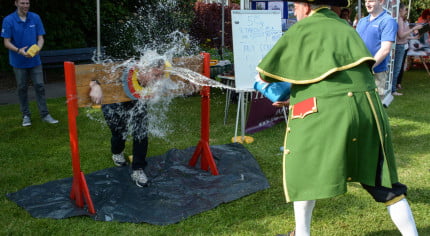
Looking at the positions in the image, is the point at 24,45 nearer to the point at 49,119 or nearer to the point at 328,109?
the point at 49,119

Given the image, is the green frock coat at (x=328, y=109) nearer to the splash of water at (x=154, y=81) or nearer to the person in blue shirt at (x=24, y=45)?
the splash of water at (x=154, y=81)

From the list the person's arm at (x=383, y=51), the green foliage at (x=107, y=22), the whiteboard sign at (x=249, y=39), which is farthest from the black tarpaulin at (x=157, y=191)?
the green foliage at (x=107, y=22)

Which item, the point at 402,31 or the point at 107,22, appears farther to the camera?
the point at 107,22

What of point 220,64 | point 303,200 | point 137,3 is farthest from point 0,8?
point 303,200

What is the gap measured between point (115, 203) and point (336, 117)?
7.94 feet

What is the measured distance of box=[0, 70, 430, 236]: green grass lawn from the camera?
11.6 feet

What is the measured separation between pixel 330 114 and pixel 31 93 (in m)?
8.55

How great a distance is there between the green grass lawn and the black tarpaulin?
9 centimetres

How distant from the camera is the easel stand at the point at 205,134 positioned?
15.0 ft

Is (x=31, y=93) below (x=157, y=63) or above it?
below

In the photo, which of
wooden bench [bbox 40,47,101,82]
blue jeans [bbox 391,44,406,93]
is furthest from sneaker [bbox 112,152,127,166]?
blue jeans [bbox 391,44,406,93]

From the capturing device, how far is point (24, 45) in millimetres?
6516

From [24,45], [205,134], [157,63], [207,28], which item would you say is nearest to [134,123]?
[157,63]

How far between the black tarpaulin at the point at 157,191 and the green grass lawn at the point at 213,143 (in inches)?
3.5
